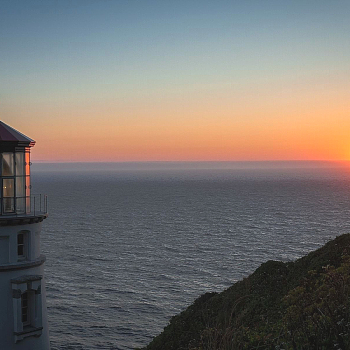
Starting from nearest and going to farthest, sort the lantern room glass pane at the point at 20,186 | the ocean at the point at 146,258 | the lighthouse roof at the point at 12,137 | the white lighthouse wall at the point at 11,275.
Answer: the white lighthouse wall at the point at 11,275
the lighthouse roof at the point at 12,137
the lantern room glass pane at the point at 20,186
the ocean at the point at 146,258

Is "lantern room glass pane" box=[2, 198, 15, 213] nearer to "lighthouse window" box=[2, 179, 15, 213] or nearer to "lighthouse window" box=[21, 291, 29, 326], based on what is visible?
"lighthouse window" box=[2, 179, 15, 213]

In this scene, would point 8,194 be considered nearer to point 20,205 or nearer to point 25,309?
point 20,205

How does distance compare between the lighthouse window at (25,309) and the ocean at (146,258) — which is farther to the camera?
the ocean at (146,258)

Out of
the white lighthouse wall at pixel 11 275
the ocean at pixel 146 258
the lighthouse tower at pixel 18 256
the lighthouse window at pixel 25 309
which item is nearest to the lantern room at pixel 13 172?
the lighthouse tower at pixel 18 256

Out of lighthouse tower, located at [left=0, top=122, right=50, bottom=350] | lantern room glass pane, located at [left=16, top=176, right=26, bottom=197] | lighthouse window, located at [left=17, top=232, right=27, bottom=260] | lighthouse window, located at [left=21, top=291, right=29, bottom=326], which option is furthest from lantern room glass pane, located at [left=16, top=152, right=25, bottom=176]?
lighthouse window, located at [left=21, top=291, right=29, bottom=326]

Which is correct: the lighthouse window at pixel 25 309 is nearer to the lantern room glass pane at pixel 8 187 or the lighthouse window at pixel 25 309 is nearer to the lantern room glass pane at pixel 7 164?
the lantern room glass pane at pixel 8 187

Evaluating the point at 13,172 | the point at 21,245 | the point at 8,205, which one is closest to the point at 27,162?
the point at 13,172
